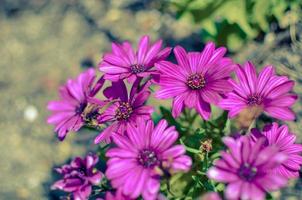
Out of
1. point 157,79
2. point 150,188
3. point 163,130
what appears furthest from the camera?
point 157,79

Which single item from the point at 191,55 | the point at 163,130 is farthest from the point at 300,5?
the point at 163,130

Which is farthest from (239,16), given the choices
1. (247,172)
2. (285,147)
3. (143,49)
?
(247,172)

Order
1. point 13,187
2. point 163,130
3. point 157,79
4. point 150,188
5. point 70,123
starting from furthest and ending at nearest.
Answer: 1. point 13,187
2. point 70,123
3. point 157,79
4. point 163,130
5. point 150,188

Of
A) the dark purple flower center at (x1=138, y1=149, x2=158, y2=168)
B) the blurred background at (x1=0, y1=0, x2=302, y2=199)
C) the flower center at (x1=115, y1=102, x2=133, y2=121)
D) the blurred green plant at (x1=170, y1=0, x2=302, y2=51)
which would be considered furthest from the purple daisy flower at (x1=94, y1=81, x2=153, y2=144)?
the blurred green plant at (x1=170, y1=0, x2=302, y2=51)

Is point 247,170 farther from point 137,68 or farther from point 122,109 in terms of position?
point 137,68

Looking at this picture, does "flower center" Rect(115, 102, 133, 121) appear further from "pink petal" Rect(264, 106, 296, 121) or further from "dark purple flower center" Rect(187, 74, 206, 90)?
"pink petal" Rect(264, 106, 296, 121)

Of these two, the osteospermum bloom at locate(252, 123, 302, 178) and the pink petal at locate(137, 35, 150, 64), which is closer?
the osteospermum bloom at locate(252, 123, 302, 178)

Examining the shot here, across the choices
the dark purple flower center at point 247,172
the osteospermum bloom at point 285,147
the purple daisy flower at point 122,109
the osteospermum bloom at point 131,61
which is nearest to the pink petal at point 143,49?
the osteospermum bloom at point 131,61

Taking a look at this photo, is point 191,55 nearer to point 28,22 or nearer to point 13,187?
point 13,187
